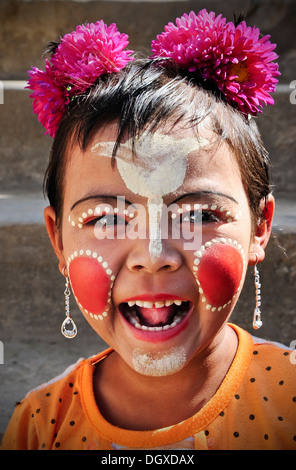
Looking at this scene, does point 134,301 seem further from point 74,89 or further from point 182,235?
point 74,89

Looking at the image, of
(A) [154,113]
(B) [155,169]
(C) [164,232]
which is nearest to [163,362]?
(C) [164,232]

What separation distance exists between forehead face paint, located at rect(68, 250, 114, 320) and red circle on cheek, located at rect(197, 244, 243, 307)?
21 cm

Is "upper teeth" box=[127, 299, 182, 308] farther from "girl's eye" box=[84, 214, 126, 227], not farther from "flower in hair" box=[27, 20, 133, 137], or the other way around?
"flower in hair" box=[27, 20, 133, 137]

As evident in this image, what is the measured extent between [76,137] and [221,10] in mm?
1906

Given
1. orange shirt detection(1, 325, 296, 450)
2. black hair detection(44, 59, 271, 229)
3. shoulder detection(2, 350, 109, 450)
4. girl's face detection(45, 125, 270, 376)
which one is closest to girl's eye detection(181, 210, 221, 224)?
girl's face detection(45, 125, 270, 376)

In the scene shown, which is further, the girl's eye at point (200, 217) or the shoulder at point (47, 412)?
the shoulder at point (47, 412)

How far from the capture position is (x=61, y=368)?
2.48 metres

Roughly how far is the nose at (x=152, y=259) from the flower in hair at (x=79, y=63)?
0.45m

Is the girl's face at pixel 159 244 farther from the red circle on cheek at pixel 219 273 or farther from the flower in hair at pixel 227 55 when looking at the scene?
the flower in hair at pixel 227 55

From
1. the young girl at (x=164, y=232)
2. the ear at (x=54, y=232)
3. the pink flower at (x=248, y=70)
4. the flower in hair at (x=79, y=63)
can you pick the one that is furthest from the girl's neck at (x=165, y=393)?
the flower in hair at (x=79, y=63)

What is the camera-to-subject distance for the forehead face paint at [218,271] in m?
1.25

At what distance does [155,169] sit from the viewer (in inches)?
48.3

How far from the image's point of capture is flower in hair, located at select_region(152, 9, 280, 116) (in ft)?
4.39

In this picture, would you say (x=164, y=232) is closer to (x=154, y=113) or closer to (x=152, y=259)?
(x=152, y=259)
